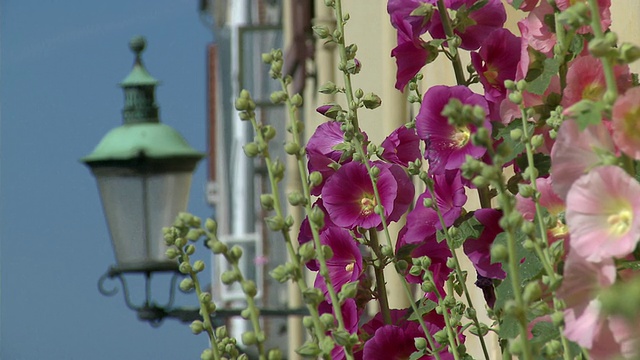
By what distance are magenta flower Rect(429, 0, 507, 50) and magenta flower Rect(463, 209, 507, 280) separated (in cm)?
20

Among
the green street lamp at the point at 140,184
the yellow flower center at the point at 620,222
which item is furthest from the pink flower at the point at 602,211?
the green street lamp at the point at 140,184

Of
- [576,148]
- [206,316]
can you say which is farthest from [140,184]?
[576,148]

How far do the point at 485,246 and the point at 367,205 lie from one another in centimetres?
13

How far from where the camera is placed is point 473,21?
61.5 inches

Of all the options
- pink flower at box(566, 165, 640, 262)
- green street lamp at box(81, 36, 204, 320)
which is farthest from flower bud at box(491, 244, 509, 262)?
green street lamp at box(81, 36, 204, 320)

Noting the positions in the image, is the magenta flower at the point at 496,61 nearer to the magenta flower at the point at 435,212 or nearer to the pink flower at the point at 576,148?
the magenta flower at the point at 435,212

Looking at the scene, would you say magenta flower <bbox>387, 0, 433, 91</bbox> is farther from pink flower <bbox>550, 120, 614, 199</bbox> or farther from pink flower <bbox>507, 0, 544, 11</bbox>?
pink flower <bbox>550, 120, 614, 199</bbox>

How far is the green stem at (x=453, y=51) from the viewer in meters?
1.49

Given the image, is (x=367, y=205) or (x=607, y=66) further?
(x=367, y=205)

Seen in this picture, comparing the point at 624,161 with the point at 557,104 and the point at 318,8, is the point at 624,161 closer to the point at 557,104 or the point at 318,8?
the point at 557,104

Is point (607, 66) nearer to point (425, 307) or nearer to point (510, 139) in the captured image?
point (510, 139)

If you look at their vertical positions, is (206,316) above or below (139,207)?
below

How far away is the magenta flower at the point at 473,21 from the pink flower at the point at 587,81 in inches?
9.0

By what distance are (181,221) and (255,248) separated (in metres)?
13.2
